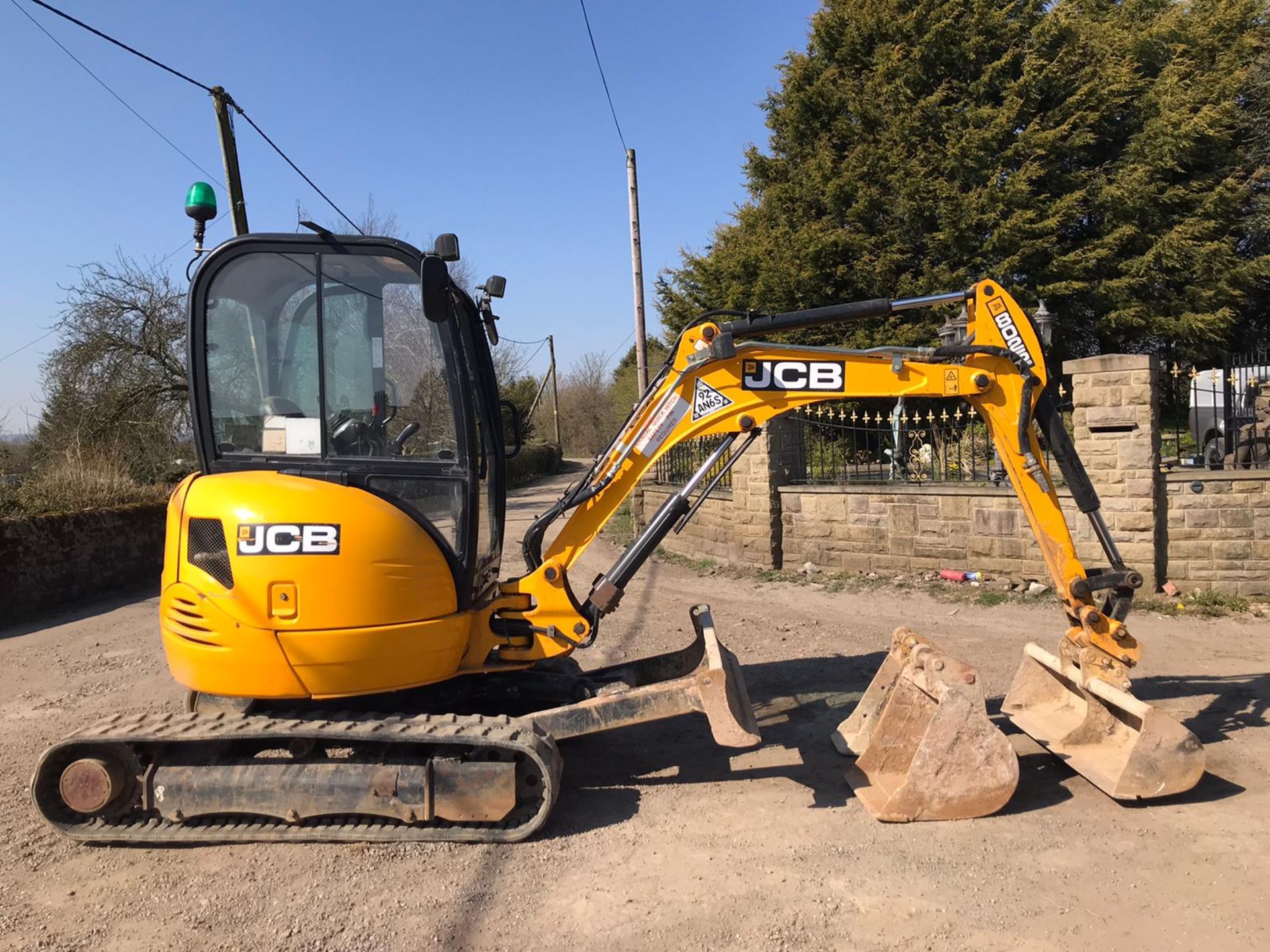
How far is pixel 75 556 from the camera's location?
1038 cm

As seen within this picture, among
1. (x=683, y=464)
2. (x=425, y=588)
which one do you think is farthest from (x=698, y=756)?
(x=683, y=464)

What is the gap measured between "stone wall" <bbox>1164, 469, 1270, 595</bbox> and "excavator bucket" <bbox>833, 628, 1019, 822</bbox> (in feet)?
16.2

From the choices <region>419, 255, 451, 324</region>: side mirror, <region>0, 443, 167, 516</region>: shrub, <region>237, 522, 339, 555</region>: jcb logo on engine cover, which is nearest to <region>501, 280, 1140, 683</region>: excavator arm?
<region>237, 522, 339, 555</region>: jcb logo on engine cover

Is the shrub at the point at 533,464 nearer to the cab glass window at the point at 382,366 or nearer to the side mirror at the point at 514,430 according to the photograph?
the side mirror at the point at 514,430

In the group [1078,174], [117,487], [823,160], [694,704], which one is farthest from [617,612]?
[1078,174]

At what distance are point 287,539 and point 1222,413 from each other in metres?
12.8

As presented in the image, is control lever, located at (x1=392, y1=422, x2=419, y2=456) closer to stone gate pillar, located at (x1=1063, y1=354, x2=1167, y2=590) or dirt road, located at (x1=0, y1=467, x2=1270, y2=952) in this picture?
dirt road, located at (x1=0, y1=467, x2=1270, y2=952)

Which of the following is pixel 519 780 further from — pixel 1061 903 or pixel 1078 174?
pixel 1078 174

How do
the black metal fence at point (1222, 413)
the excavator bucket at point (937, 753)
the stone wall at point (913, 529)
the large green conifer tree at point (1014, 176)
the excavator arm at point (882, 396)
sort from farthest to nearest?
the large green conifer tree at point (1014, 176) → the black metal fence at point (1222, 413) → the stone wall at point (913, 529) → the excavator arm at point (882, 396) → the excavator bucket at point (937, 753)

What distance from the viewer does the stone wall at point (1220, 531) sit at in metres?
7.52

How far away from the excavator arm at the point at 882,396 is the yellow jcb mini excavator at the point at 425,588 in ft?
0.05

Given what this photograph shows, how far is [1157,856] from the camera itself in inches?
138

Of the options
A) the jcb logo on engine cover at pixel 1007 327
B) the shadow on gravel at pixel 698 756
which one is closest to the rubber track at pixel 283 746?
the shadow on gravel at pixel 698 756

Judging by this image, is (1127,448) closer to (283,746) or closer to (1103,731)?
(1103,731)
